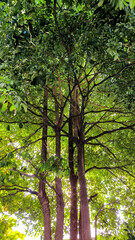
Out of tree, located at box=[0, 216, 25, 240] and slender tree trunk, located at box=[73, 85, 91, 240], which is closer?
slender tree trunk, located at box=[73, 85, 91, 240]

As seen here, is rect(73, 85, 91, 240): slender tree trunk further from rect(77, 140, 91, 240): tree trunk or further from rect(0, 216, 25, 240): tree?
rect(0, 216, 25, 240): tree

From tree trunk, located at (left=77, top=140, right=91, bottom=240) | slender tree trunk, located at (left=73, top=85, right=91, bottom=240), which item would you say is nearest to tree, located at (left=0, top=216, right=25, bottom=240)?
slender tree trunk, located at (left=73, top=85, right=91, bottom=240)

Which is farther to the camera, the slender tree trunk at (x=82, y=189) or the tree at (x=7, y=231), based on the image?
the tree at (x=7, y=231)

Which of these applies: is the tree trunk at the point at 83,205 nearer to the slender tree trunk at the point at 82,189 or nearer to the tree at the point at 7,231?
the slender tree trunk at the point at 82,189

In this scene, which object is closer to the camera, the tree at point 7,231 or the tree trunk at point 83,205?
the tree trunk at point 83,205

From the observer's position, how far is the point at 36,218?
37.0 ft

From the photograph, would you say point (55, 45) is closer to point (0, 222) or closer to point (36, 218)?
point (0, 222)

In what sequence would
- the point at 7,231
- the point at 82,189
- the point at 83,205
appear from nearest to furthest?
the point at 83,205, the point at 82,189, the point at 7,231

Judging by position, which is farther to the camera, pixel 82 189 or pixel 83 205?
pixel 82 189

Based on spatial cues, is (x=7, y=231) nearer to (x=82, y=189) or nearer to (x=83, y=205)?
(x=83, y=205)

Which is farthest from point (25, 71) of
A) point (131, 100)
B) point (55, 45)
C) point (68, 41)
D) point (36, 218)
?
point (36, 218)

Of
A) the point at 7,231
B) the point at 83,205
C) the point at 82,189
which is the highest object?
the point at 82,189

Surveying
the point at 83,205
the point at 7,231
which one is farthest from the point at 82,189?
the point at 7,231

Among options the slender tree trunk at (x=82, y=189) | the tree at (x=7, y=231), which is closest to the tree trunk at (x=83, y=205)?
the slender tree trunk at (x=82, y=189)
